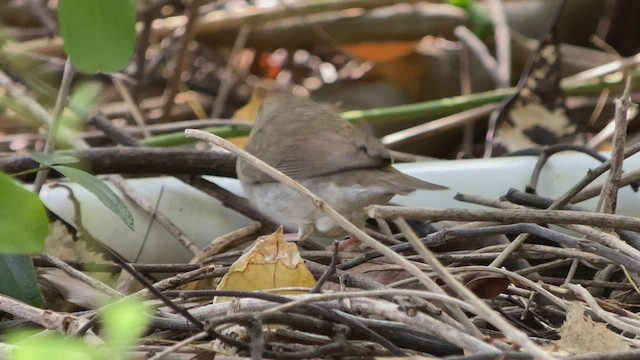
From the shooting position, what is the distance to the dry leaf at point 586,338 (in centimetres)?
116

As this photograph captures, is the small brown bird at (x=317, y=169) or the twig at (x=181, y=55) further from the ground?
the twig at (x=181, y=55)

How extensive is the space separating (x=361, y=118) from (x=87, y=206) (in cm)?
83

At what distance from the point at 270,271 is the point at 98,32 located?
0.48 metres

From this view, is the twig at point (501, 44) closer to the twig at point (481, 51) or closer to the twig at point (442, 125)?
the twig at point (481, 51)

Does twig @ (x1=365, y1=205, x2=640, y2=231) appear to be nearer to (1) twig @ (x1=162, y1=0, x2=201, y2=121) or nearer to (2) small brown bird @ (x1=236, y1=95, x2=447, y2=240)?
(2) small brown bird @ (x1=236, y1=95, x2=447, y2=240)

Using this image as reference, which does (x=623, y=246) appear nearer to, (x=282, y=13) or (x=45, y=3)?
(x=282, y=13)

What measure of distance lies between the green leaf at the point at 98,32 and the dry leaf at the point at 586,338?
0.71 meters

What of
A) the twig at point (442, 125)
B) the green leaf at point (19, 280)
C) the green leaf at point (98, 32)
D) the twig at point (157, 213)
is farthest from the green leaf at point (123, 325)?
the twig at point (442, 125)

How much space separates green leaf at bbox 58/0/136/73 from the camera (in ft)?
3.69

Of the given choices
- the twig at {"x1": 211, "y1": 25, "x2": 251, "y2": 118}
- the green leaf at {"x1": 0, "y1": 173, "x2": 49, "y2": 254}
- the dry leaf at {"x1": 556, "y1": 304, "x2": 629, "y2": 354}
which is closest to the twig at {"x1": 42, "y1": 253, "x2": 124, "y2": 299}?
the green leaf at {"x1": 0, "y1": 173, "x2": 49, "y2": 254}

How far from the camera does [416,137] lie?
260 cm

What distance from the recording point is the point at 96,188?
149 centimetres

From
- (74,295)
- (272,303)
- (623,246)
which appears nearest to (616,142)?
(623,246)

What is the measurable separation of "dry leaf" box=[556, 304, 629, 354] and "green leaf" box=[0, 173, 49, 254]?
674 millimetres
